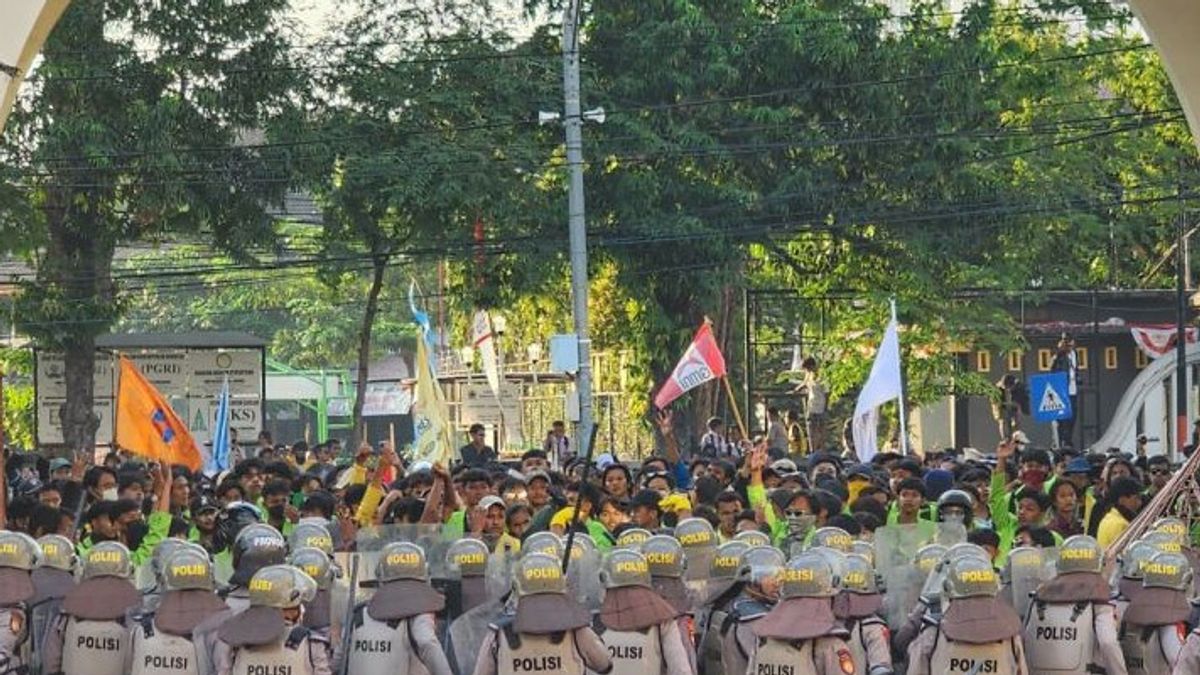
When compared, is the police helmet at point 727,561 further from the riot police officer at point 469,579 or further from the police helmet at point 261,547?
the police helmet at point 261,547

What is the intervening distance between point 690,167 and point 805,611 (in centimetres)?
2352

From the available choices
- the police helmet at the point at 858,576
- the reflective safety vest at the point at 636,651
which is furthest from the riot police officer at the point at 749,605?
the reflective safety vest at the point at 636,651

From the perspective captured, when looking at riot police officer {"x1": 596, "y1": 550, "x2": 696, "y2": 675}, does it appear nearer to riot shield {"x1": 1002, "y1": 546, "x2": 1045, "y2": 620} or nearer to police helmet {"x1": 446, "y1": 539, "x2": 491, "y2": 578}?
police helmet {"x1": 446, "y1": 539, "x2": 491, "y2": 578}

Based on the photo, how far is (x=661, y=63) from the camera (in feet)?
116

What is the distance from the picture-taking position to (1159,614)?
13.1 meters

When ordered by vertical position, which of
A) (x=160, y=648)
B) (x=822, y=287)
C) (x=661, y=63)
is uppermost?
(x=661, y=63)

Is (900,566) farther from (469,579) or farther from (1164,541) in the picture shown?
(469,579)

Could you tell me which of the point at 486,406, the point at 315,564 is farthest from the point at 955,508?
the point at 486,406

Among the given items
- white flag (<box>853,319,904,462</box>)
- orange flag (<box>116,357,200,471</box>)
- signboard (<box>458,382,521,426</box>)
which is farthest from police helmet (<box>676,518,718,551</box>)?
signboard (<box>458,382,521,426</box>)

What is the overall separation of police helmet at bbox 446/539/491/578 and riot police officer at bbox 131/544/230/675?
149cm

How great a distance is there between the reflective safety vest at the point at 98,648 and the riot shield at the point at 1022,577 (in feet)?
14.4

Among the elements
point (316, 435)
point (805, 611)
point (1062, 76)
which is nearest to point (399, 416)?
point (316, 435)

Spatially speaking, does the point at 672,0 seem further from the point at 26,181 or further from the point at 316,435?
the point at 316,435

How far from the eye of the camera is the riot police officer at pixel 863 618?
12.9 m
